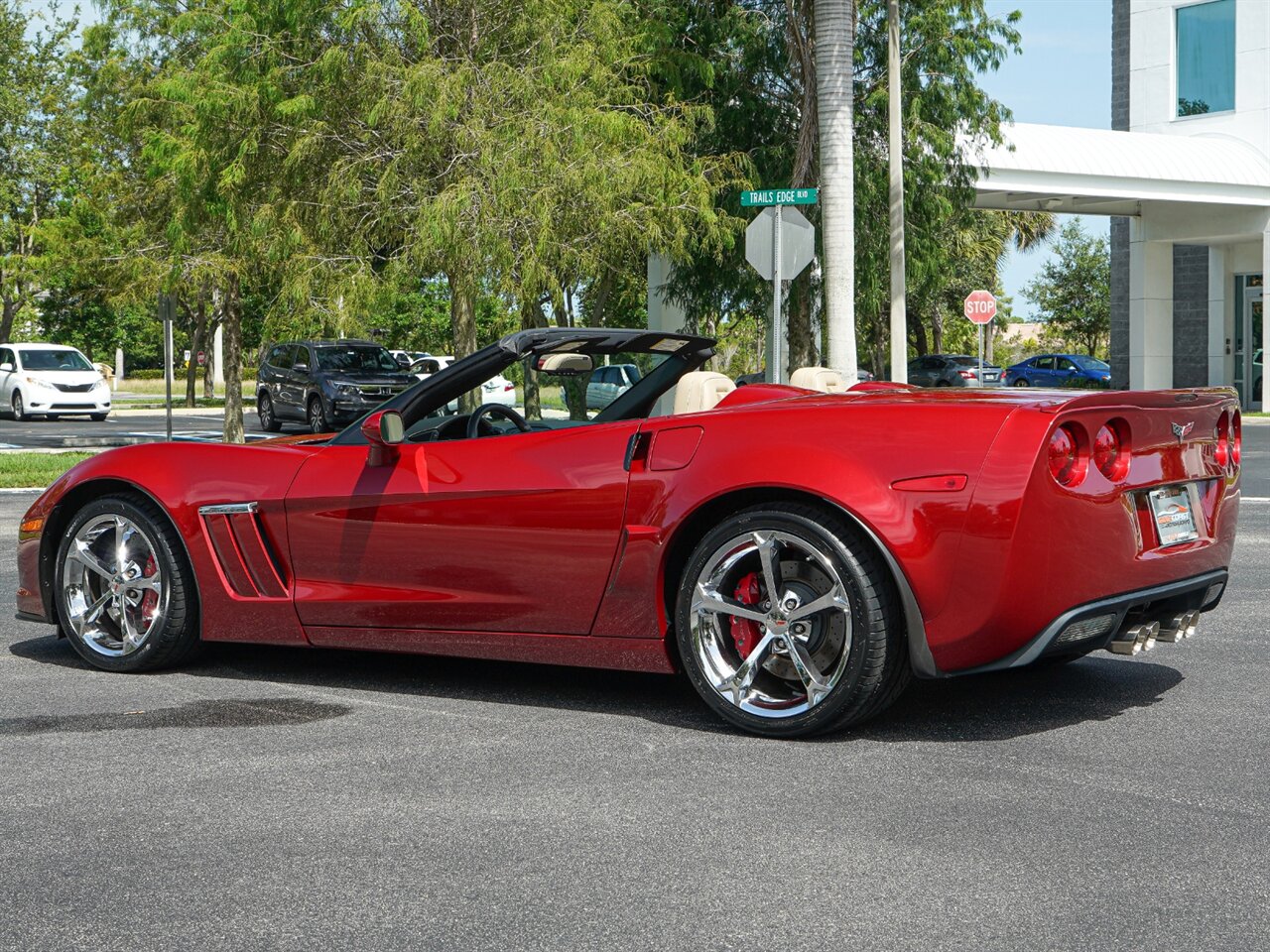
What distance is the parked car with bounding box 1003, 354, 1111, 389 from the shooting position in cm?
5019

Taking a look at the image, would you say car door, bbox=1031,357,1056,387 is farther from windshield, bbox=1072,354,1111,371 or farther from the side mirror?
the side mirror

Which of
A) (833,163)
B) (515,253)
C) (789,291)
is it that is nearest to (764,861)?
(833,163)

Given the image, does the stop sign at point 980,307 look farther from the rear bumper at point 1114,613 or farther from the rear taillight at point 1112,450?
the rear taillight at point 1112,450

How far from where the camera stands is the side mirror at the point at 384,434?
5609 mm

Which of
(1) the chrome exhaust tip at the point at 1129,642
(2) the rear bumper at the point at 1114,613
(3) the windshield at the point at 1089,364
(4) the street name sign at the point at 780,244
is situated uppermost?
(4) the street name sign at the point at 780,244

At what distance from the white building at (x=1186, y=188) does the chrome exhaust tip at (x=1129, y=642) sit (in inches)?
1145

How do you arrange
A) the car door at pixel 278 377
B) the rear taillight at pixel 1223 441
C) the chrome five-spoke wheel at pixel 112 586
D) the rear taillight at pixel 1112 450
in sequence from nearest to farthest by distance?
the rear taillight at pixel 1112 450
the rear taillight at pixel 1223 441
the chrome five-spoke wheel at pixel 112 586
the car door at pixel 278 377

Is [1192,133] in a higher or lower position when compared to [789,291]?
higher

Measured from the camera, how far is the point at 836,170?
60.3 ft

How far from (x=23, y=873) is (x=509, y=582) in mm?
1992

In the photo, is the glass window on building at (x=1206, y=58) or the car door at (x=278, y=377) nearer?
the car door at (x=278, y=377)

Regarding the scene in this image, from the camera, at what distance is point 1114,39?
4053cm

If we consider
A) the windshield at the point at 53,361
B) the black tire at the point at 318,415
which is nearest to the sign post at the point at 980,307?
the black tire at the point at 318,415

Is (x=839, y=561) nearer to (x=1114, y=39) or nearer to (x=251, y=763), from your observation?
(x=251, y=763)
